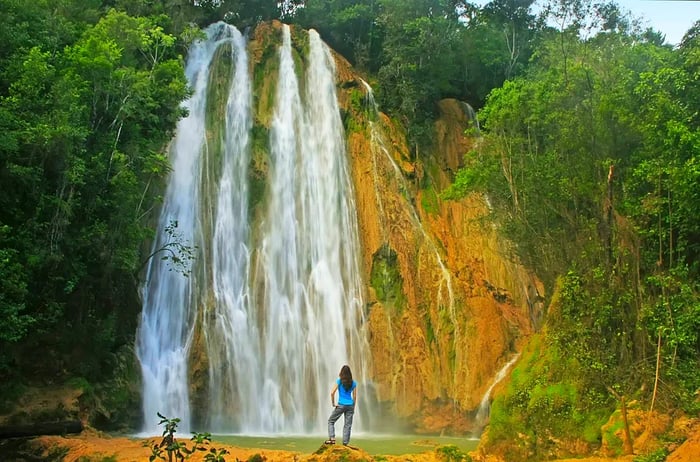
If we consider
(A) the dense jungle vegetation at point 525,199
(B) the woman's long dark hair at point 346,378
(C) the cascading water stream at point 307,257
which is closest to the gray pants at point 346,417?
(B) the woman's long dark hair at point 346,378

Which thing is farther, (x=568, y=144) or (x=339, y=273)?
(x=339, y=273)

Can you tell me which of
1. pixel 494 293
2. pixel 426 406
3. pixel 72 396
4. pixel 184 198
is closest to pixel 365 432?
pixel 426 406

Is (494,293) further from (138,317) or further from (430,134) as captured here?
(138,317)

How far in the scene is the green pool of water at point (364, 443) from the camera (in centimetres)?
1320

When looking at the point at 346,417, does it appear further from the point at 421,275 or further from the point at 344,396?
the point at 421,275

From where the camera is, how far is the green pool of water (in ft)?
43.3

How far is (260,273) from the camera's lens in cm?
2019

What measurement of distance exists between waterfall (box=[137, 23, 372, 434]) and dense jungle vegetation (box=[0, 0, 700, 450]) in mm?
1598

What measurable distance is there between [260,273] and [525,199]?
8641mm

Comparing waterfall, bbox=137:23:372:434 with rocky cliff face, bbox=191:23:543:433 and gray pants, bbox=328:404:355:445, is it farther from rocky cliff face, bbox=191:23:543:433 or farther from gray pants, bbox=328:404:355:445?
gray pants, bbox=328:404:355:445

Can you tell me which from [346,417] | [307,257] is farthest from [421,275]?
[346,417]

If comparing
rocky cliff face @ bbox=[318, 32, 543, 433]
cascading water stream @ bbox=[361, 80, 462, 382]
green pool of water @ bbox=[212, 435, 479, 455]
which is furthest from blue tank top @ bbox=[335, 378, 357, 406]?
cascading water stream @ bbox=[361, 80, 462, 382]

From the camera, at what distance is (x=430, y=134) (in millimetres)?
25141

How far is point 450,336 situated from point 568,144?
24.8 feet
